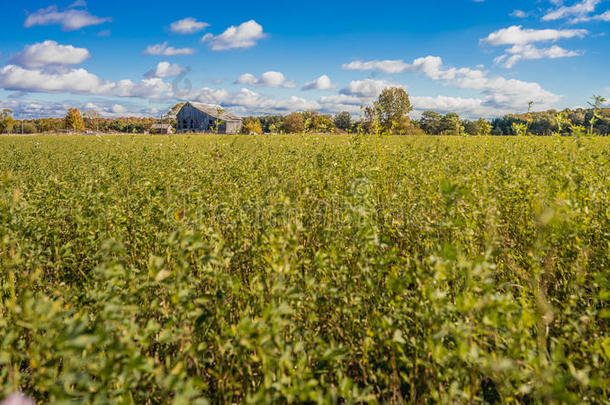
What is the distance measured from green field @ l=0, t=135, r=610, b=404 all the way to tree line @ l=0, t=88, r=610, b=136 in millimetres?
1380

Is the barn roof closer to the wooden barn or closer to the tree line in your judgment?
the wooden barn

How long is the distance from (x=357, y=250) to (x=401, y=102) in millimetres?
83490

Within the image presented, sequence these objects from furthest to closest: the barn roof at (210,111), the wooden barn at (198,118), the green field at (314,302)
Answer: the barn roof at (210,111)
the wooden barn at (198,118)
the green field at (314,302)

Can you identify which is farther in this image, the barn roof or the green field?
the barn roof

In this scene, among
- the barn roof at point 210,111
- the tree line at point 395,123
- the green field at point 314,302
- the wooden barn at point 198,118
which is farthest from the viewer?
the barn roof at point 210,111

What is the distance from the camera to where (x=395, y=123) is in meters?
8.55

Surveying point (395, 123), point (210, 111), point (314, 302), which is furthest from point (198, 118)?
point (314, 302)

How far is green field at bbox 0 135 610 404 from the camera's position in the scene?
1475 millimetres

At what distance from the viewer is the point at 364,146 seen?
718 centimetres

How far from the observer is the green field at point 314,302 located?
147cm

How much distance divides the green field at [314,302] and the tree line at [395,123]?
1380mm

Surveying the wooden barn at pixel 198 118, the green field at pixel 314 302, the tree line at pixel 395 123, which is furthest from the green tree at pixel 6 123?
the green field at pixel 314 302

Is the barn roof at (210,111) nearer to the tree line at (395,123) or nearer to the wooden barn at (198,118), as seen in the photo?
the wooden barn at (198,118)

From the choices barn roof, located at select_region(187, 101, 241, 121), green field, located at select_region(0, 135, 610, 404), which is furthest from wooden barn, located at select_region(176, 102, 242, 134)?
green field, located at select_region(0, 135, 610, 404)
